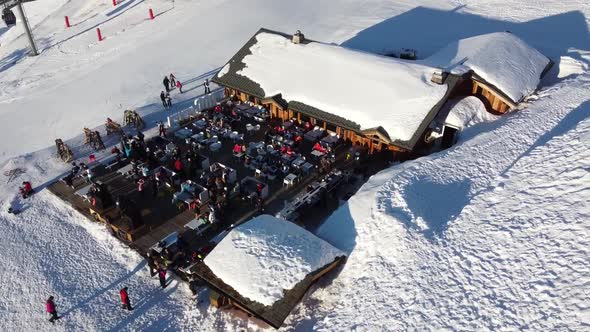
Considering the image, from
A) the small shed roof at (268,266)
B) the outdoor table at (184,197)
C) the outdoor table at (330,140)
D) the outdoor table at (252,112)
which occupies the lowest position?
the outdoor table at (184,197)

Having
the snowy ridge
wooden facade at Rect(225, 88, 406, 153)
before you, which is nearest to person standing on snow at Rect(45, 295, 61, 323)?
the snowy ridge

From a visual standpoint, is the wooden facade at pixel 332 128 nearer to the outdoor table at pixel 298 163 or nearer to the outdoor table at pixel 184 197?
the outdoor table at pixel 298 163

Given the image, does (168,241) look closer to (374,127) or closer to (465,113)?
(374,127)

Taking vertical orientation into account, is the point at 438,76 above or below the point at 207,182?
above

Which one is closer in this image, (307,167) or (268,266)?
(268,266)

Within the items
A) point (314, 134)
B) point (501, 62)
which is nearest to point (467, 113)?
point (501, 62)

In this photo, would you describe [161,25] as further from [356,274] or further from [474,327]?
[474,327]

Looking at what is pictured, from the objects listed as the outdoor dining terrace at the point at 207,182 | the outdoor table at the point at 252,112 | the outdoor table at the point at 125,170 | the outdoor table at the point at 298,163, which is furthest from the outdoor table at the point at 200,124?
the outdoor table at the point at 298,163
